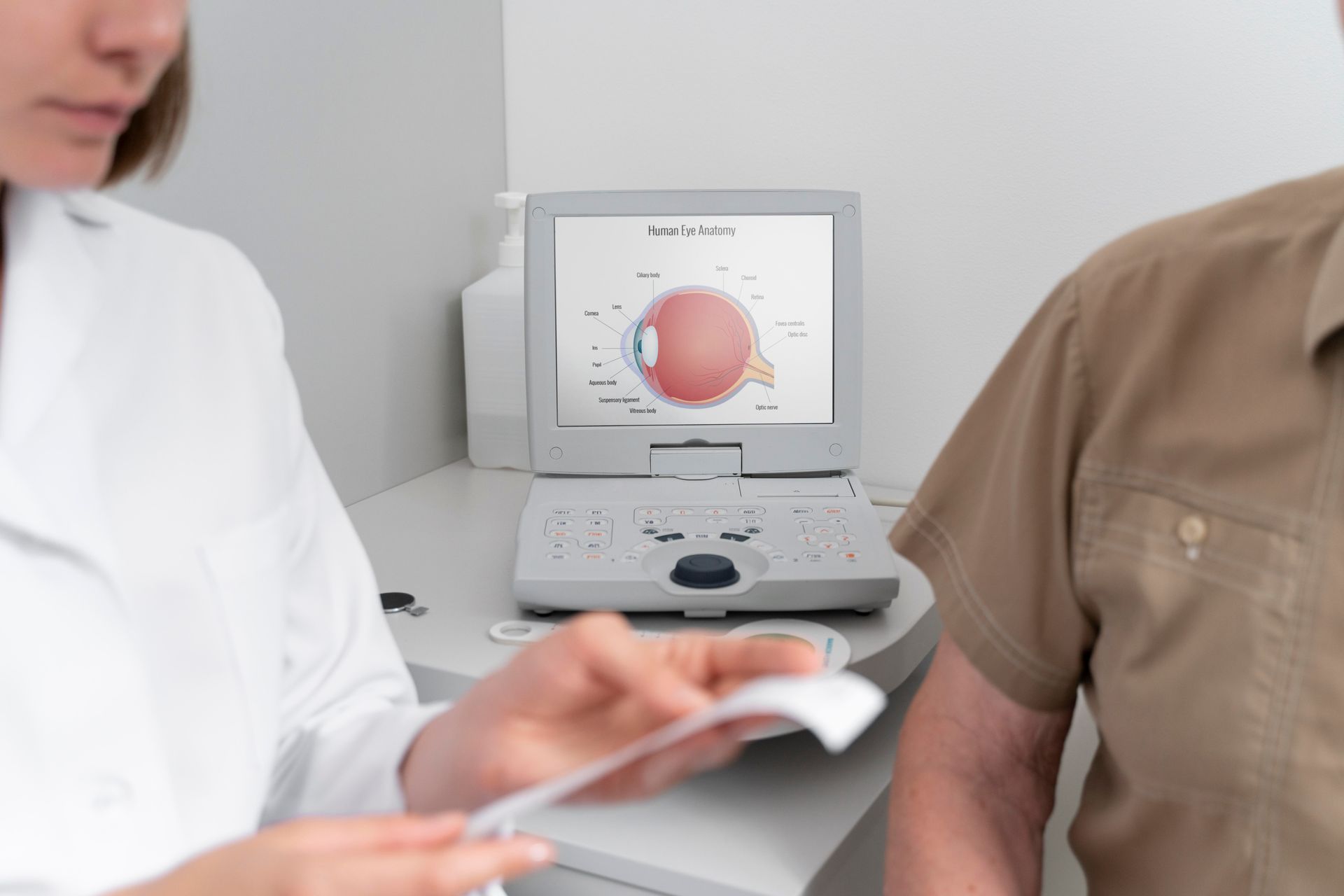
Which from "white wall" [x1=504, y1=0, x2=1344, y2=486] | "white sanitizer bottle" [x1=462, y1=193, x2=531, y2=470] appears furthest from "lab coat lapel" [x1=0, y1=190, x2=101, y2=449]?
"white wall" [x1=504, y1=0, x2=1344, y2=486]

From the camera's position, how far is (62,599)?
0.51 meters

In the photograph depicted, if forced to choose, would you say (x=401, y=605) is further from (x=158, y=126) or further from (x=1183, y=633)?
(x=1183, y=633)

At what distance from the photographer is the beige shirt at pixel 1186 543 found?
24.0 inches

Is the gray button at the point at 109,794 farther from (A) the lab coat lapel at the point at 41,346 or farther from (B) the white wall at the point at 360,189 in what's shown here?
(B) the white wall at the point at 360,189

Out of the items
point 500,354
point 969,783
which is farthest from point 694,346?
point 969,783

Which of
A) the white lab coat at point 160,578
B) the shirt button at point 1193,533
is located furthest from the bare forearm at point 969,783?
the white lab coat at point 160,578

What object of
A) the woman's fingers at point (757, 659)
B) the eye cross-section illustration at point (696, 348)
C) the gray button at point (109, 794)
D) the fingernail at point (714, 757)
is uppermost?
the eye cross-section illustration at point (696, 348)

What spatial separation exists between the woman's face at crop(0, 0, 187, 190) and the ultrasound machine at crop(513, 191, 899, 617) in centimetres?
62

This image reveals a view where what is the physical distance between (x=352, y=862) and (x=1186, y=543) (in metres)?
0.49

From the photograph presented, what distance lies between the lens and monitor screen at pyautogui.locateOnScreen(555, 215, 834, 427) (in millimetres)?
1093

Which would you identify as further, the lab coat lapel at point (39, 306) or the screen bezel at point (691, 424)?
the screen bezel at point (691, 424)

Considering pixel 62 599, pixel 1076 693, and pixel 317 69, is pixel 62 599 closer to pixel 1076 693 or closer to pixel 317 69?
pixel 1076 693

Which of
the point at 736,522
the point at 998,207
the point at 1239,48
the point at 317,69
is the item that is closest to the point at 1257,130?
the point at 1239,48

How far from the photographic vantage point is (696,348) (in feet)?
3.62
